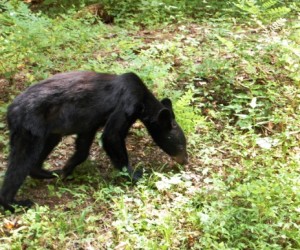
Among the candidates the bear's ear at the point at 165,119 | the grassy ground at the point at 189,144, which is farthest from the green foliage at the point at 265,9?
the bear's ear at the point at 165,119

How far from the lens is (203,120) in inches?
295

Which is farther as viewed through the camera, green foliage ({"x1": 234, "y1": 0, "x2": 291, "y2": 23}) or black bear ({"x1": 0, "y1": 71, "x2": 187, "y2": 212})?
green foliage ({"x1": 234, "y1": 0, "x2": 291, "y2": 23})

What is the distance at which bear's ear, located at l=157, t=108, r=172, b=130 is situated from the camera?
21.3 ft

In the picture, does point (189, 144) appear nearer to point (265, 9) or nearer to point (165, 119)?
point (165, 119)

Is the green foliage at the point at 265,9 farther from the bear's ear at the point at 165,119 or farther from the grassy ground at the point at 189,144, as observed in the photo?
the bear's ear at the point at 165,119

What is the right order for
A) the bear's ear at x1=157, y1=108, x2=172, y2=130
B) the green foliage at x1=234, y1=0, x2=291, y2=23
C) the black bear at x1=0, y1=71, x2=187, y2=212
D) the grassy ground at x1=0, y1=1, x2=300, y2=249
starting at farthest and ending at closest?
1. the green foliage at x1=234, y1=0, x2=291, y2=23
2. the bear's ear at x1=157, y1=108, x2=172, y2=130
3. the black bear at x1=0, y1=71, x2=187, y2=212
4. the grassy ground at x1=0, y1=1, x2=300, y2=249

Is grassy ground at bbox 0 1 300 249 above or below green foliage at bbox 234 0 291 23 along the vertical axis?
below

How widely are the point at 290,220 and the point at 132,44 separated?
570cm

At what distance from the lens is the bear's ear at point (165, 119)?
21.3 feet

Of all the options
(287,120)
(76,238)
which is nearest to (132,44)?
(287,120)

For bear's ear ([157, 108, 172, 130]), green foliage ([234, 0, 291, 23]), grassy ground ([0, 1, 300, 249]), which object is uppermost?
green foliage ([234, 0, 291, 23])

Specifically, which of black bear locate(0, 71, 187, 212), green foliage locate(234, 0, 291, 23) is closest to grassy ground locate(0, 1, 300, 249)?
green foliage locate(234, 0, 291, 23)

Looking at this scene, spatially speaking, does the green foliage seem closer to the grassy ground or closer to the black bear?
the grassy ground

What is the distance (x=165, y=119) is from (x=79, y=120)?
1.21m
